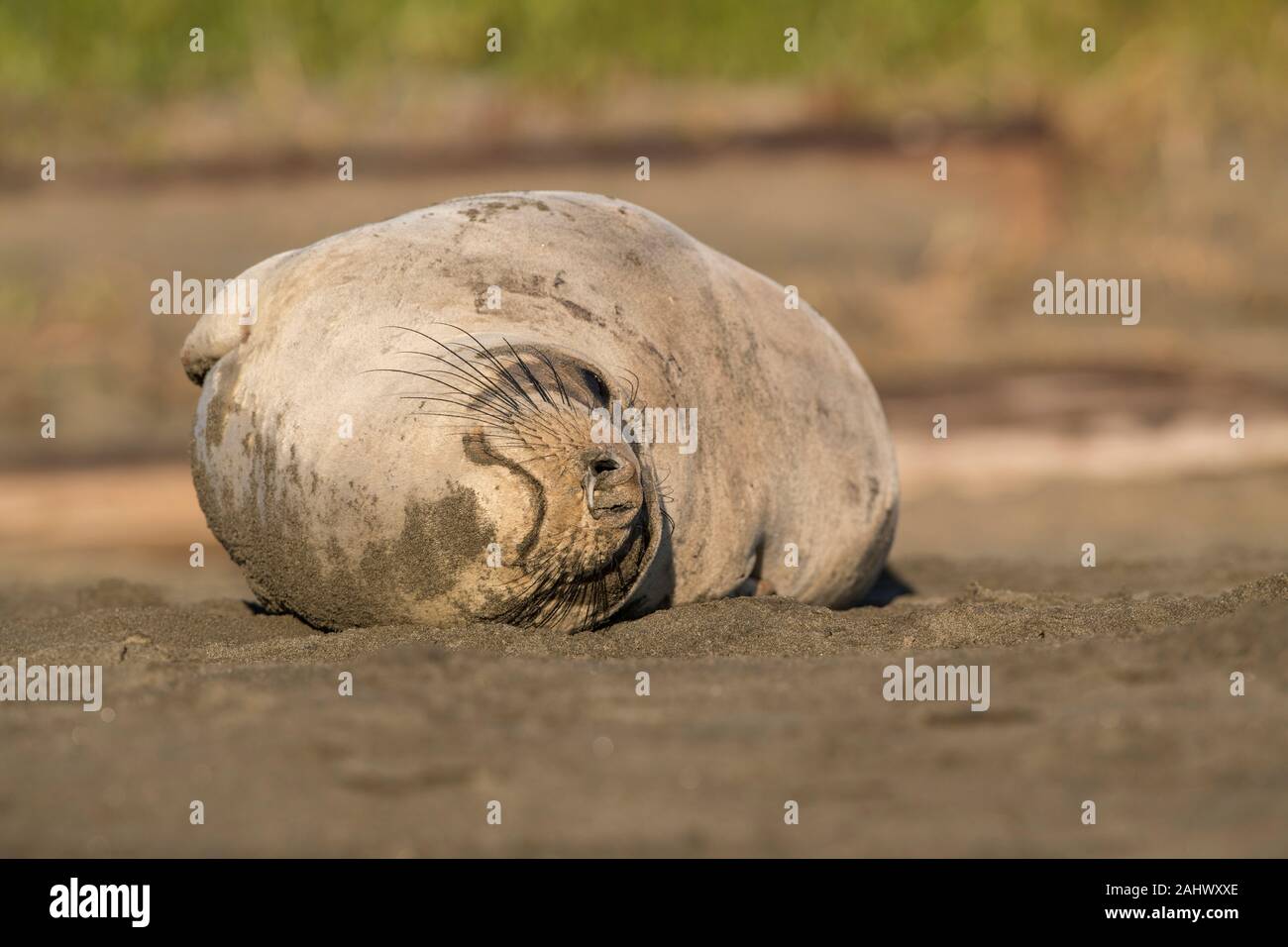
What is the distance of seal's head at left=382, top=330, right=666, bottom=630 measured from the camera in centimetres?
454

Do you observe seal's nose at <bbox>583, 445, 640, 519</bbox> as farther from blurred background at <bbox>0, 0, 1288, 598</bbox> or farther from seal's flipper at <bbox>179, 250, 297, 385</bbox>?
blurred background at <bbox>0, 0, 1288, 598</bbox>

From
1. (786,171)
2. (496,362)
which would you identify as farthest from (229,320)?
(786,171)

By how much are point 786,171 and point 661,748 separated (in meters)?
11.9

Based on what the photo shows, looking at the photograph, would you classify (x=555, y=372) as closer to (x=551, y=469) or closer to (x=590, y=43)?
(x=551, y=469)

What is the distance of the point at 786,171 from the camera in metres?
15.1

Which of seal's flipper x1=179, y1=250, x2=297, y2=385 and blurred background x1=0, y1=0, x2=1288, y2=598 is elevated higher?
blurred background x1=0, y1=0, x2=1288, y2=598

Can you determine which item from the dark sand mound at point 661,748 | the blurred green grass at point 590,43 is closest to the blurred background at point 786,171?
the blurred green grass at point 590,43

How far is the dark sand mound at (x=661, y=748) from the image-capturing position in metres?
3.21

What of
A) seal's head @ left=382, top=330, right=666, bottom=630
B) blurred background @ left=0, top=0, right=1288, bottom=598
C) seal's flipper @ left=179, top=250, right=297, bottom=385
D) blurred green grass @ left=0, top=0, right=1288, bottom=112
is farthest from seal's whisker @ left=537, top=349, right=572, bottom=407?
blurred green grass @ left=0, top=0, right=1288, bottom=112

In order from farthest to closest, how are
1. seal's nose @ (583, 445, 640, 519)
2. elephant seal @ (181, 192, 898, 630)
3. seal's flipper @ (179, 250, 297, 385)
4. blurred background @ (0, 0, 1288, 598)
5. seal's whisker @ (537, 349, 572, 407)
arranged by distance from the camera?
blurred background @ (0, 0, 1288, 598)
seal's flipper @ (179, 250, 297, 385)
seal's whisker @ (537, 349, 572, 407)
elephant seal @ (181, 192, 898, 630)
seal's nose @ (583, 445, 640, 519)

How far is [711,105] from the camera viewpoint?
15.4m

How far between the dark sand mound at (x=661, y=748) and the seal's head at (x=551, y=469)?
0.50ft

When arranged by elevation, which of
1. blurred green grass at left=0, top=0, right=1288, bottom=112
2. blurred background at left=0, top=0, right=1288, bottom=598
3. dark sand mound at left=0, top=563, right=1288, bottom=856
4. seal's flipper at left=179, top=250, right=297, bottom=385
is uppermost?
blurred green grass at left=0, top=0, right=1288, bottom=112

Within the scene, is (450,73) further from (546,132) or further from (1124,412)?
(1124,412)
